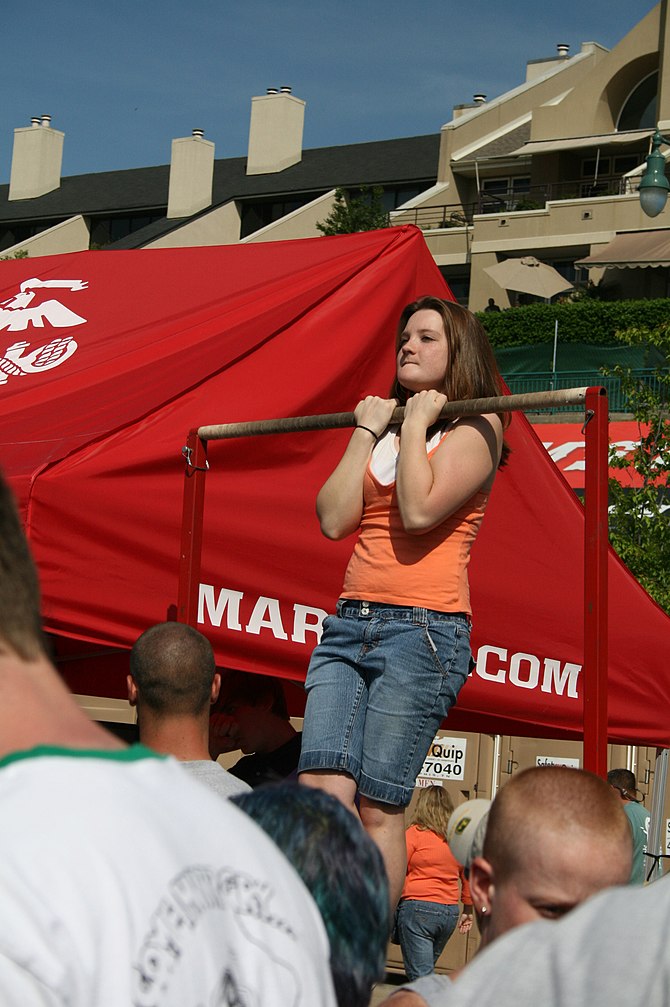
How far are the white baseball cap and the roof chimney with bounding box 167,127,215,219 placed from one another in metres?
43.5

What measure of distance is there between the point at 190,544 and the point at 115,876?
287 cm

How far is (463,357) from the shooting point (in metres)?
3.67

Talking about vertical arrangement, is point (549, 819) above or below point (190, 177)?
below

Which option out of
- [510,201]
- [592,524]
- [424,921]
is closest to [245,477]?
[592,524]

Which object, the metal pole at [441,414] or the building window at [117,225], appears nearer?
the metal pole at [441,414]

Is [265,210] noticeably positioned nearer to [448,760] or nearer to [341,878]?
[448,760]

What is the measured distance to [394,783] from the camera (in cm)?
320

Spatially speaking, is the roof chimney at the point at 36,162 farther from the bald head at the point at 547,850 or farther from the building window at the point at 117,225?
the bald head at the point at 547,850

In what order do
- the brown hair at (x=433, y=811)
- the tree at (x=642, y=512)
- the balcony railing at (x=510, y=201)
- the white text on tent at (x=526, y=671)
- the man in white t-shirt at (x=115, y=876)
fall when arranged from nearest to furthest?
1. the man in white t-shirt at (x=115, y=876)
2. the white text on tent at (x=526, y=671)
3. the brown hair at (x=433, y=811)
4. the tree at (x=642, y=512)
5. the balcony railing at (x=510, y=201)

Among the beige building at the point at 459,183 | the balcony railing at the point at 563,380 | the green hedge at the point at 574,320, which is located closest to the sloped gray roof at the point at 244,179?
the beige building at the point at 459,183

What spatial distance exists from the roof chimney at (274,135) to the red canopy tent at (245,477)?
41.0 metres

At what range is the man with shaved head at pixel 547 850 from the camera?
1.92m

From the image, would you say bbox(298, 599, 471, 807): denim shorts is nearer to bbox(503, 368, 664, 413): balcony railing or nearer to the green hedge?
bbox(503, 368, 664, 413): balcony railing

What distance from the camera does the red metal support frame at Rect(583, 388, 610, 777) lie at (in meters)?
3.27
